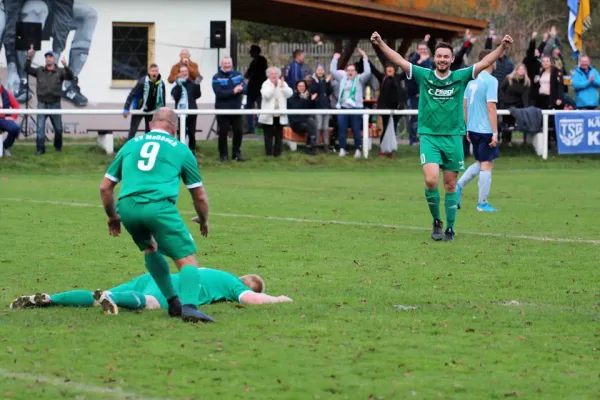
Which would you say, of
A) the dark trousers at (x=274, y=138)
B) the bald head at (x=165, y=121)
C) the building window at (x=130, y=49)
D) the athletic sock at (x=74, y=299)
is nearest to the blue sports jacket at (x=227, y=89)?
the dark trousers at (x=274, y=138)

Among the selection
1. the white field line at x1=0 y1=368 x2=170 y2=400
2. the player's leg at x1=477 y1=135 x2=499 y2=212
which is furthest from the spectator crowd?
the white field line at x1=0 y1=368 x2=170 y2=400

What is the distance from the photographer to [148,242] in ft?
27.3

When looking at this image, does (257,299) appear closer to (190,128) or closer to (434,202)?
(434,202)

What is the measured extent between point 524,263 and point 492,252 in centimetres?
84

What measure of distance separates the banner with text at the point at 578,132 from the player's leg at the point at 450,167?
534 inches

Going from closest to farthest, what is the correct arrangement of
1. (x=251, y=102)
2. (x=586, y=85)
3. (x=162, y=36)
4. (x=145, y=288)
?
(x=145, y=288) → (x=586, y=85) → (x=251, y=102) → (x=162, y=36)

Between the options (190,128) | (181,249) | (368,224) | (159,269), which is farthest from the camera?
(190,128)

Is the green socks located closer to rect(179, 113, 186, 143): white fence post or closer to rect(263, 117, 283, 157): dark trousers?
rect(179, 113, 186, 143): white fence post

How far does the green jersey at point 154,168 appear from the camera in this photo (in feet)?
26.7

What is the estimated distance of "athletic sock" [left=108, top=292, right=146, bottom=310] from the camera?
8750 mm

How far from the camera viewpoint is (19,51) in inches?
1137

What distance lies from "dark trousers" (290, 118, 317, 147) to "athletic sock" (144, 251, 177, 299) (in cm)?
1782

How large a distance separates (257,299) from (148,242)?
1.17 meters

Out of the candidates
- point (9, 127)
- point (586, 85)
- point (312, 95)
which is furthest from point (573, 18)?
point (9, 127)
